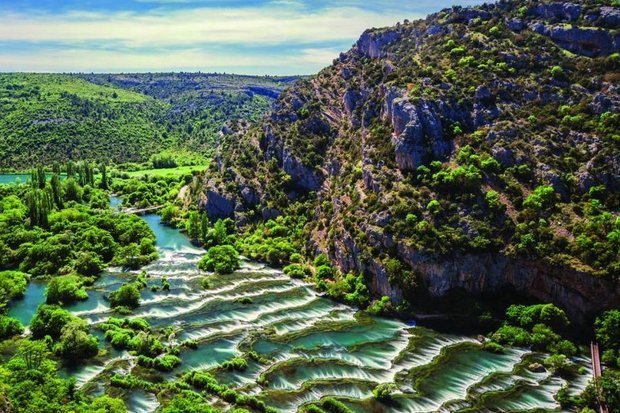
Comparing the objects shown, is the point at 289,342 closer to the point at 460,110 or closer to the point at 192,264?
the point at 192,264

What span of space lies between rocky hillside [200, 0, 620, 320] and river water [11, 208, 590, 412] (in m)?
15.7

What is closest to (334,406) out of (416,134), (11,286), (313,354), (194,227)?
(313,354)

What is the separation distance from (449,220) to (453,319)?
23.6 meters

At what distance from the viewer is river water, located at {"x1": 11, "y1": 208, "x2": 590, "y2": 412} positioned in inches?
3425

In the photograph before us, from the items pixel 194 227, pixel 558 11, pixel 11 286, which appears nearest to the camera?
pixel 11 286

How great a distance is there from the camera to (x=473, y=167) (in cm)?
13375

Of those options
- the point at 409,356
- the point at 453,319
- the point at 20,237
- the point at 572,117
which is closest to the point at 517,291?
the point at 453,319

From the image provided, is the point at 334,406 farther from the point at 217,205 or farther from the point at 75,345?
the point at 217,205

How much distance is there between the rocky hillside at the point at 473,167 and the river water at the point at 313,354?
1570 cm

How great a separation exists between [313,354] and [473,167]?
211ft

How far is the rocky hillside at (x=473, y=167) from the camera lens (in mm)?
117938

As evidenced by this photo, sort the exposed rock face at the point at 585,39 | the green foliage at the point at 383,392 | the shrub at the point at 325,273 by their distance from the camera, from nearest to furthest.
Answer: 1. the green foliage at the point at 383,392
2. the shrub at the point at 325,273
3. the exposed rock face at the point at 585,39

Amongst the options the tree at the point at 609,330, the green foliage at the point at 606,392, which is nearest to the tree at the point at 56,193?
the tree at the point at 609,330

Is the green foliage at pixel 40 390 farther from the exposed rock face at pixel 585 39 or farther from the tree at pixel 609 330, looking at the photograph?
the exposed rock face at pixel 585 39
